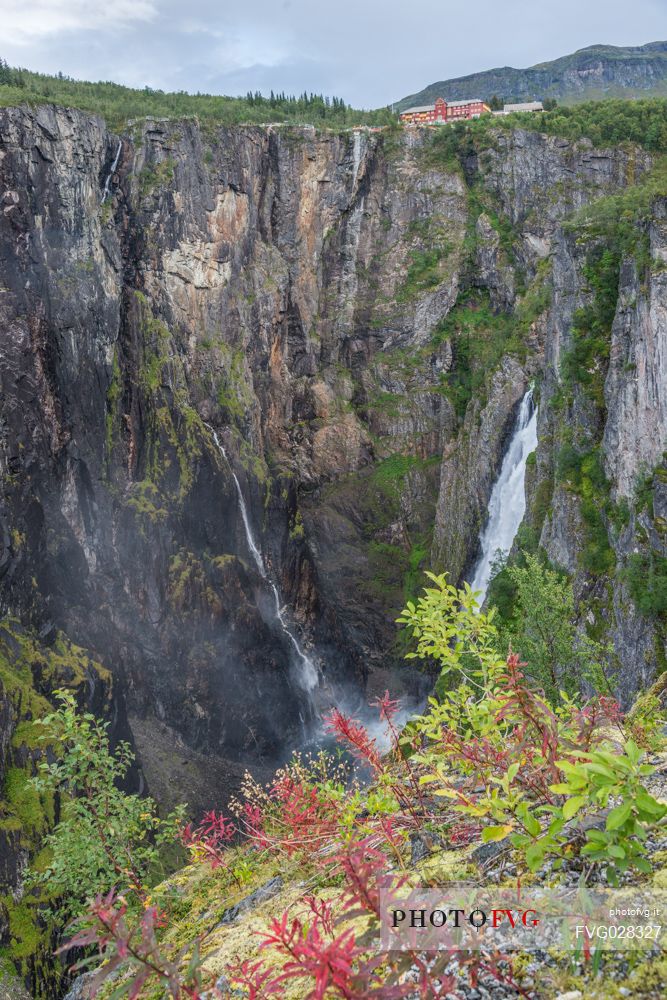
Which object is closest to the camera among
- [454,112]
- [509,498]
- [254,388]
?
[509,498]

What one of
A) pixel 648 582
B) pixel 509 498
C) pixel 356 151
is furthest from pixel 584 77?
pixel 648 582

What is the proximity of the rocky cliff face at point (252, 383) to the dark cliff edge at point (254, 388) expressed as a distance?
14 centimetres

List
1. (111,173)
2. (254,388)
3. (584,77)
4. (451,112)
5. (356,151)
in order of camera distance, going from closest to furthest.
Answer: (111,173)
(254,388)
(356,151)
(451,112)
(584,77)

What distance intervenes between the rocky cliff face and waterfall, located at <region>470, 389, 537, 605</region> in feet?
4.32

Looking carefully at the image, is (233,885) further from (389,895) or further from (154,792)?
(154,792)

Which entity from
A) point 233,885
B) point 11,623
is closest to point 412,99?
point 11,623

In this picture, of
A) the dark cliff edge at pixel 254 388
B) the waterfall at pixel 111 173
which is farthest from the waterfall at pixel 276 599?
the waterfall at pixel 111 173

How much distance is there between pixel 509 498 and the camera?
99.2 ft

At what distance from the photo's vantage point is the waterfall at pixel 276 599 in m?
38.9

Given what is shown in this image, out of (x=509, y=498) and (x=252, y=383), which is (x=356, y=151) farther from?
(x=509, y=498)

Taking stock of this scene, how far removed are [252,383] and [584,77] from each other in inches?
4467

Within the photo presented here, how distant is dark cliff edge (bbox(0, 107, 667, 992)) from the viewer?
3098 centimetres

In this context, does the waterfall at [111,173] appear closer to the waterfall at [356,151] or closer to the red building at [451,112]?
the waterfall at [356,151]

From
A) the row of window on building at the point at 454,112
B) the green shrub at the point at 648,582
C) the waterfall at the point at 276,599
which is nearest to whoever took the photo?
the green shrub at the point at 648,582
